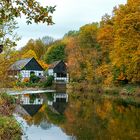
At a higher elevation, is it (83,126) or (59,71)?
(59,71)

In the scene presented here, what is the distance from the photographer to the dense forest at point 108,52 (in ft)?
139

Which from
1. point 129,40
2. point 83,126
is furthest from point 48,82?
point 83,126

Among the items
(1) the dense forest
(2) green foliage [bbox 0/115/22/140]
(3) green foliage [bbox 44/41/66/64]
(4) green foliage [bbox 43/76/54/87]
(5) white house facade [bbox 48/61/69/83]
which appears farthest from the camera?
(3) green foliage [bbox 44/41/66/64]

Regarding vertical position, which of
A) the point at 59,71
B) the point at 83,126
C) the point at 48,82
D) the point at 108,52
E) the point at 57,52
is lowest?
the point at 83,126

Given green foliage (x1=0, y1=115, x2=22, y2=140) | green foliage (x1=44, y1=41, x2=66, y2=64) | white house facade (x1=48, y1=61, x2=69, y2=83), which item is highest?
green foliage (x1=44, y1=41, x2=66, y2=64)

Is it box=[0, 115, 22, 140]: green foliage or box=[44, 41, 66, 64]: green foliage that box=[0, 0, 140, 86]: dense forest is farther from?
box=[44, 41, 66, 64]: green foliage

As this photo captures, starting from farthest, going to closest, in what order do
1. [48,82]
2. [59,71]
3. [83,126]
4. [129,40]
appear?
1. [59,71]
2. [48,82]
3. [129,40]
4. [83,126]

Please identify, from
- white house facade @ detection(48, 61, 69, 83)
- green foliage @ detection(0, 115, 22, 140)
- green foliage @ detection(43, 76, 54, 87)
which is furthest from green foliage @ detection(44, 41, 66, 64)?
green foliage @ detection(0, 115, 22, 140)

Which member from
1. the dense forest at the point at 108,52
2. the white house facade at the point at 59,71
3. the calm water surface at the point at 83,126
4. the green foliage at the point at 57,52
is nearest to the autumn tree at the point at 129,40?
the dense forest at the point at 108,52

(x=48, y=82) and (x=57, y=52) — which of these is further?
(x=57, y=52)

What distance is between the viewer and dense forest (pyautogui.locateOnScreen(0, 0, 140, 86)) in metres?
42.3

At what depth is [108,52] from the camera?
57656 mm

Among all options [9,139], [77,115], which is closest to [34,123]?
[77,115]

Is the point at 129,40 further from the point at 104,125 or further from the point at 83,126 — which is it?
the point at 83,126
